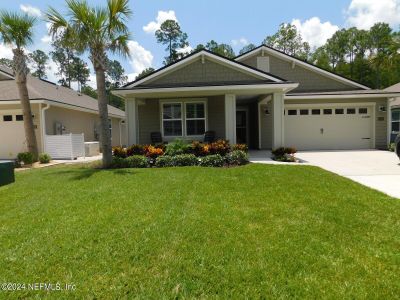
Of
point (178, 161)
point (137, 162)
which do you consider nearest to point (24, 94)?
point (137, 162)

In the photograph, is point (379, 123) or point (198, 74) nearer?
point (198, 74)

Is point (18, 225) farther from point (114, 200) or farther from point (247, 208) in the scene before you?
point (247, 208)

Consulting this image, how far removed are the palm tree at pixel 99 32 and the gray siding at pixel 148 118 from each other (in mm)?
4015

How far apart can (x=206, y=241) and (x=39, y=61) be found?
209 ft

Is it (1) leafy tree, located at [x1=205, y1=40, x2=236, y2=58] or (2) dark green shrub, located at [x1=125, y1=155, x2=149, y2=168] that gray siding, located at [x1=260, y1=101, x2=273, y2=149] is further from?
(1) leafy tree, located at [x1=205, y1=40, x2=236, y2=58]

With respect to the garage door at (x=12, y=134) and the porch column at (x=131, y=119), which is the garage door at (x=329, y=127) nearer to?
the porch column at (x=131, y=119)

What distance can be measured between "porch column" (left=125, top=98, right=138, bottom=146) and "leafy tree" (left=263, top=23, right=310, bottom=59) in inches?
1261

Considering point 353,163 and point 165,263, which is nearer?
point 165,263

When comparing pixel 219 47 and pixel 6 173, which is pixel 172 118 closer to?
pixel 6 173

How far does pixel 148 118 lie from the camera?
14.9 m

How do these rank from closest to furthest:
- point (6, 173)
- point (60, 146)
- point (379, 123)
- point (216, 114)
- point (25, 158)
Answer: point (6, 173)
point (25, 158)
point (216, 114)
point (60, 146)
point (379, 123)

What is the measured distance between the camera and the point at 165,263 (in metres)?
3.33

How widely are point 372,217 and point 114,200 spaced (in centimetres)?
451

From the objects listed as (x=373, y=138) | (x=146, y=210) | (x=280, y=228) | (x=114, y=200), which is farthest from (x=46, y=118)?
(x=373, y=138)
